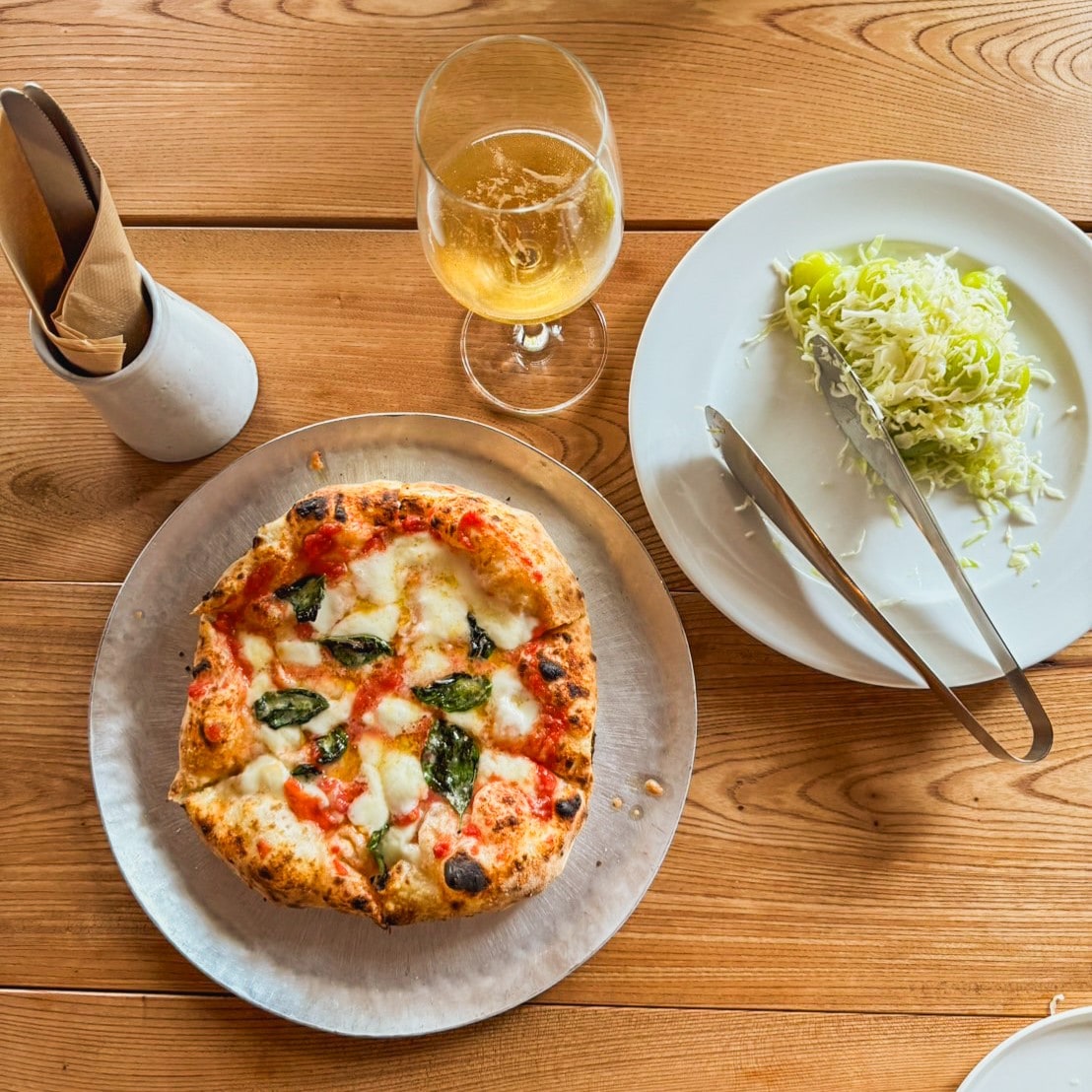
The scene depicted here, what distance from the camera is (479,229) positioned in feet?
4.82

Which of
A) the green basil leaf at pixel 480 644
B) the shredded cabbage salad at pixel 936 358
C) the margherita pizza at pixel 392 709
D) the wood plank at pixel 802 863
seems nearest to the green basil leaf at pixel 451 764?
the margherita pizza at pixel 392 709

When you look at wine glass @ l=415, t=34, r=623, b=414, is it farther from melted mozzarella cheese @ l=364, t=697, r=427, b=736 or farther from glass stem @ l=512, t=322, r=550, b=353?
melted mozzarella cheese @ l=364, t=697, r=427, b=736

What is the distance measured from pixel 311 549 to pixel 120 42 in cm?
113

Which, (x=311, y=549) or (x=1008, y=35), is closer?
(x=311, y=549)

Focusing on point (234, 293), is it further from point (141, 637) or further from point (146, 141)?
point (141, 637)

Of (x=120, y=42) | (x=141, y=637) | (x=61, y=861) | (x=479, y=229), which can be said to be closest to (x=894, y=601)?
(x=479, y=229)

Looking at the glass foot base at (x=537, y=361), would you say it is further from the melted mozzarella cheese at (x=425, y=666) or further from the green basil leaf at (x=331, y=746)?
the green basil leaf at (x=331, y=746)

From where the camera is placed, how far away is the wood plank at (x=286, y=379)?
186cm

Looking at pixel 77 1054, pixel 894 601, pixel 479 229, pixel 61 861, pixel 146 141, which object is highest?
pixel 479 229

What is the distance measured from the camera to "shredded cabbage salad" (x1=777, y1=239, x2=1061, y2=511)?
1.71m

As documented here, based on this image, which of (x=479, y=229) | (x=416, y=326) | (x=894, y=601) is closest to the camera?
(x=479, y=229)

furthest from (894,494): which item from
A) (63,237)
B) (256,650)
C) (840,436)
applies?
(63,237)

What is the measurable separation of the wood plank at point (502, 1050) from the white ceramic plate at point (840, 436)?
61 centimetres

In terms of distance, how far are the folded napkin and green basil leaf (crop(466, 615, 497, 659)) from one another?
658 millimetres
